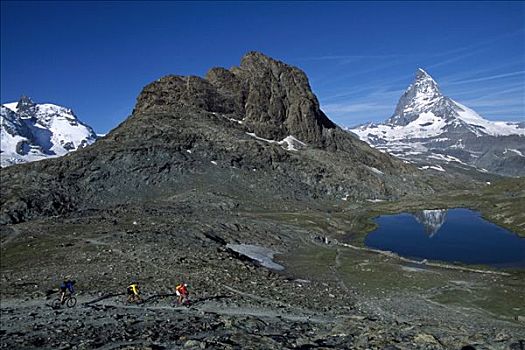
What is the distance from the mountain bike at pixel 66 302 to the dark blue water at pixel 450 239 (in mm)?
69697

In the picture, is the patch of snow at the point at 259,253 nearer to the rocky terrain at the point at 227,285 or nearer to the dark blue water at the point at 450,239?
the rocky terrain at the point at 227,285

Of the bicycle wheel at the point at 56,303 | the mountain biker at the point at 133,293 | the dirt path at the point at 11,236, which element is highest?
the dirt path at the point at 11,236

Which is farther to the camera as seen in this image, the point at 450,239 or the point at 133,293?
the point at 450,239

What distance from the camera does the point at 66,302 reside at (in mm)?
47594

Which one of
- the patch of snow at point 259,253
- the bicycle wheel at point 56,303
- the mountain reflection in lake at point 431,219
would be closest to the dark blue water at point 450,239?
the mountain reflection in lake at point 431,219

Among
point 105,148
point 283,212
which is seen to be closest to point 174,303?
point 283,212

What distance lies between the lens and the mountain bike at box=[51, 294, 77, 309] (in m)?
46.7

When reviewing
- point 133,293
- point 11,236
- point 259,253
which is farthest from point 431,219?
point 133,293

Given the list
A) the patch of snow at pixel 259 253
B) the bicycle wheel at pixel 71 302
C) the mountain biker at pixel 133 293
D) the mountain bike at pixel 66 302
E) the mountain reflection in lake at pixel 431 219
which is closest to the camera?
the mountain bike at pixel 66 302

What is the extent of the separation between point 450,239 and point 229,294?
85172 mm

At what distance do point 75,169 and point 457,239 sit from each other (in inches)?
5021

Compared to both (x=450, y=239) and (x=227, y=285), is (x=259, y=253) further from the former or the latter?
(x=450, y=239)

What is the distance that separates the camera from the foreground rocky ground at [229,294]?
34875 mm

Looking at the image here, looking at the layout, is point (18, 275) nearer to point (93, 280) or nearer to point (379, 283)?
point (93, 280)
